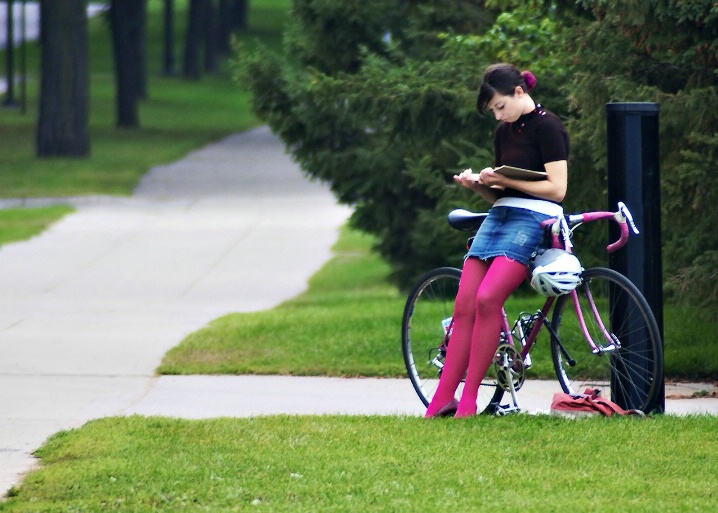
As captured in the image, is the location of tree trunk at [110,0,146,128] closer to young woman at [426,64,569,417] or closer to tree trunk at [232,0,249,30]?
tree trunk at [232,0,249,30]

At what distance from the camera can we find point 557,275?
5.96 metres

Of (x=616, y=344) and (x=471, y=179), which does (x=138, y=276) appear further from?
(x=616, y=344)

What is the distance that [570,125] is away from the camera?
9062 mm

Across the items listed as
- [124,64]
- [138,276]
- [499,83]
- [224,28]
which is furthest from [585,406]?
[224,28]

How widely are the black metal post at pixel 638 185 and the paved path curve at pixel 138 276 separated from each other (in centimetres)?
273

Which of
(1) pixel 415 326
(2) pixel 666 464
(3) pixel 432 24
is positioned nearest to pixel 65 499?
(2) pixel 666 464

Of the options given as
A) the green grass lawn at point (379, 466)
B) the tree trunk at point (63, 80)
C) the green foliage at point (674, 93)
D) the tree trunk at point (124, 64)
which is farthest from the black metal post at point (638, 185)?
the tree trunk at point (124, 64)

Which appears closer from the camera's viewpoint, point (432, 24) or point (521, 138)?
point (521, 138)

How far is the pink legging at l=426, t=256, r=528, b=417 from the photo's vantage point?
Answer: 6102mm

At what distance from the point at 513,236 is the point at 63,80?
22.2 m

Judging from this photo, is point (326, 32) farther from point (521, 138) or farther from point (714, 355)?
point (521, 138)

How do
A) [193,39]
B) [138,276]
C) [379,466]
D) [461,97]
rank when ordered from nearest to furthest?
[379,466] → [461,97] → [138,276] → [193,39]

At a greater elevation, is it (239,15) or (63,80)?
(239,15)

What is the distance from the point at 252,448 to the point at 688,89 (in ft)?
12.2
